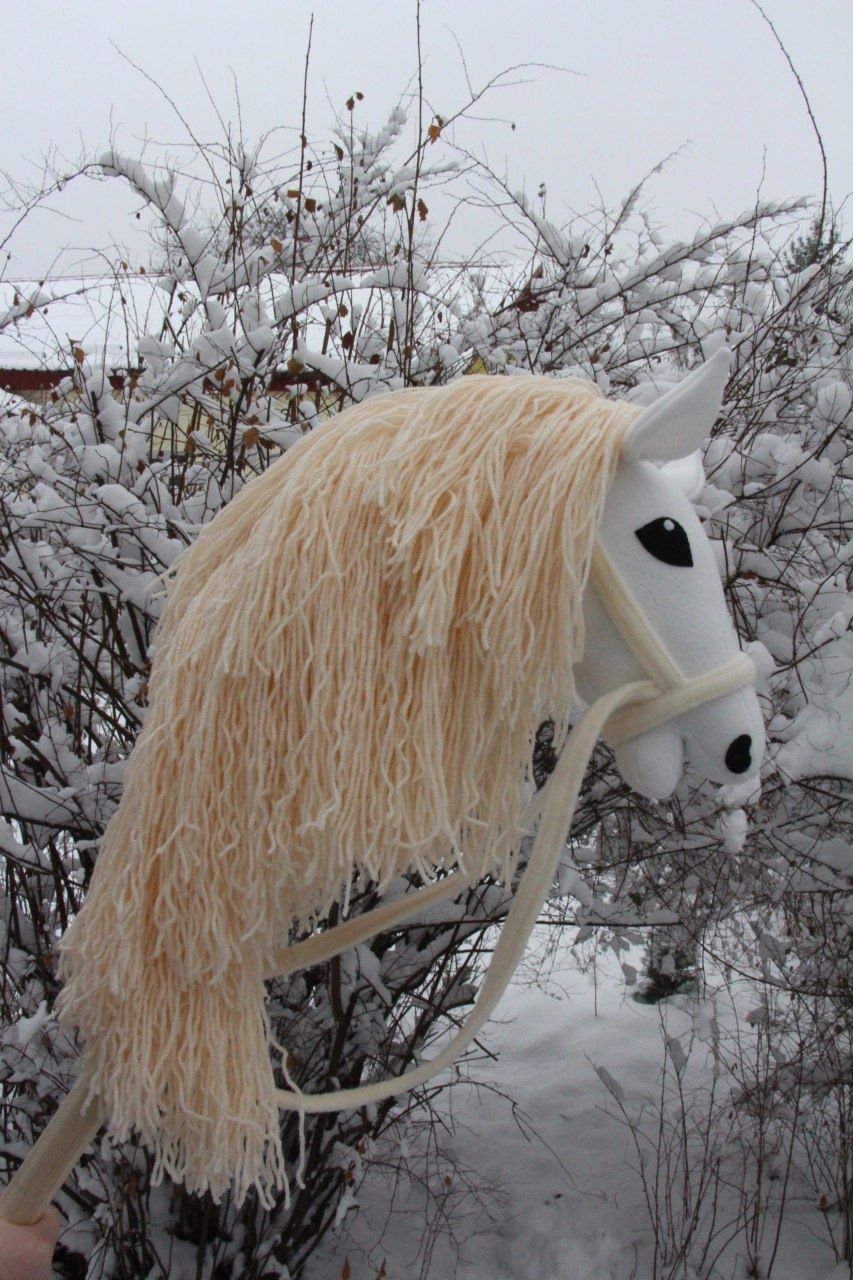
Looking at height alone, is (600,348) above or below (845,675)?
above

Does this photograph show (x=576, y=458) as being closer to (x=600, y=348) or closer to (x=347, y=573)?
(x=347, y=573)

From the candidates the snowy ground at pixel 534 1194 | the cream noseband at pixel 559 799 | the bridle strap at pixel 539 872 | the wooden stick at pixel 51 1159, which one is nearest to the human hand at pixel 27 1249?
the wooden stick at pixel 51 1159

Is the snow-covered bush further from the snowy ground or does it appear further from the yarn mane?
the yarn mane

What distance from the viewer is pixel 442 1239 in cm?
245

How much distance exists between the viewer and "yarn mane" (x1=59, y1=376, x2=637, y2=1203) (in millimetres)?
784

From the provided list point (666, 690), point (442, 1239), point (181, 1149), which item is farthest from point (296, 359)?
point (442, 1239)

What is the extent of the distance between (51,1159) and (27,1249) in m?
0.09

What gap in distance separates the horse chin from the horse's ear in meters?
0.24

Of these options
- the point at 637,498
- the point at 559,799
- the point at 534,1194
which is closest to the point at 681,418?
the point at 637,498

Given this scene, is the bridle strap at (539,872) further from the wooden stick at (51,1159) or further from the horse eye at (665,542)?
the wooden stick at (51,1159)

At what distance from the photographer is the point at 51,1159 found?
101 cm

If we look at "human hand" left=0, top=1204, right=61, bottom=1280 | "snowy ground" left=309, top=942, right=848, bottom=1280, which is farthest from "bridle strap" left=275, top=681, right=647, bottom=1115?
"snowy ground" left=309, top=942, right=848, bottom=1280

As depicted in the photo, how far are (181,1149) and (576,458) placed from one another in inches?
29.0

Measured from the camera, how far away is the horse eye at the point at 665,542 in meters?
0.83
